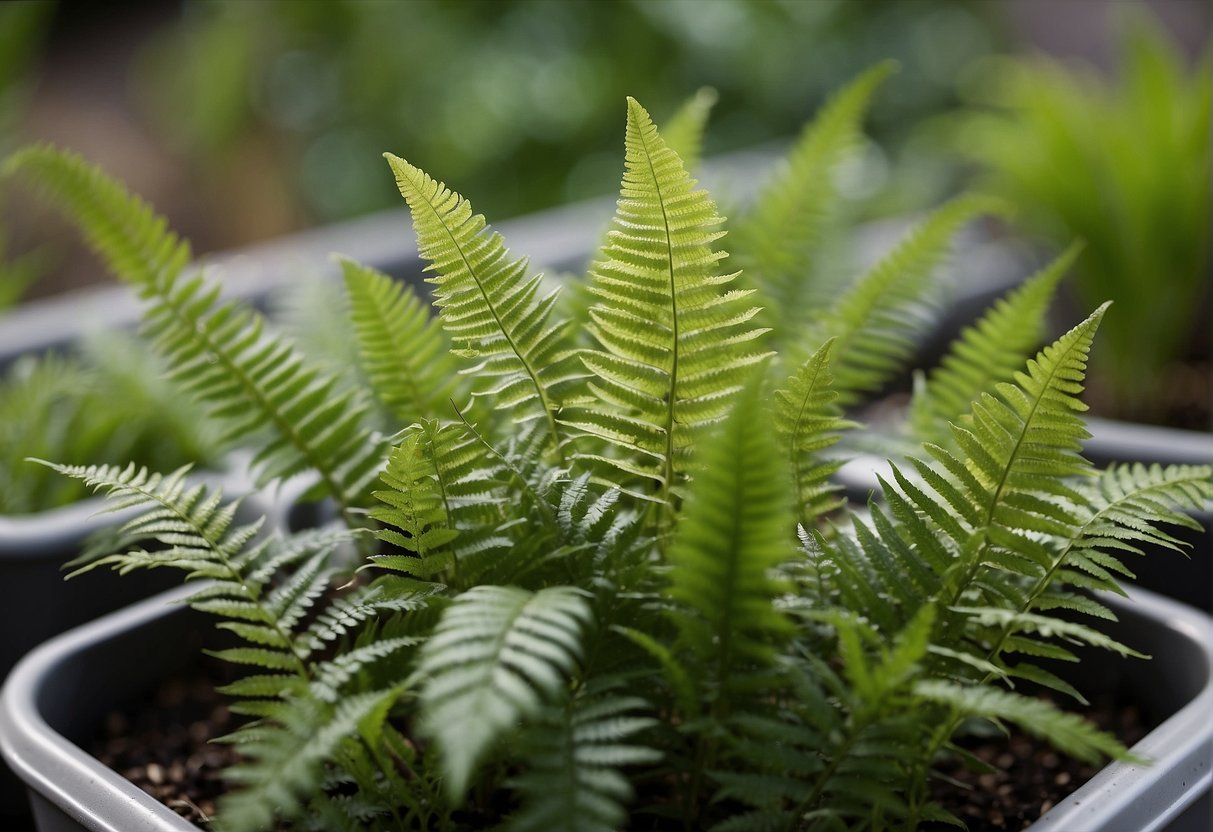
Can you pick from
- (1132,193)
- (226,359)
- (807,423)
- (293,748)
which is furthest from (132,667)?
(1132,193)

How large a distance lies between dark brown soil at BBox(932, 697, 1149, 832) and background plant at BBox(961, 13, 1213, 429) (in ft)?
1.95

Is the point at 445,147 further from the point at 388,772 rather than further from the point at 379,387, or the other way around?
the point at 388,772

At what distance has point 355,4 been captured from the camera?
2.43 metres

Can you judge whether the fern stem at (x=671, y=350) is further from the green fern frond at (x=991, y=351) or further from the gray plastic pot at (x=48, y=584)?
the gray plastic pot at (x=48, y=584)

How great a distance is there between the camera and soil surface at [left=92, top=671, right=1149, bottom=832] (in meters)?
0.62

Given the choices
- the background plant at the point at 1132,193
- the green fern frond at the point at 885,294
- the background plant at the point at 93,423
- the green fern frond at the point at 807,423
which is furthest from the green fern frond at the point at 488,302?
the background plant at the point at 1132,193

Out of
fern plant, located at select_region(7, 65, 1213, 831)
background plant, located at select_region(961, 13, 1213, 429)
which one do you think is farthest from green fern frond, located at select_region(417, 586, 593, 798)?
background plant, located at select_region(961, 13, 1213, 429)

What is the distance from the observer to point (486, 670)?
0.41 meters

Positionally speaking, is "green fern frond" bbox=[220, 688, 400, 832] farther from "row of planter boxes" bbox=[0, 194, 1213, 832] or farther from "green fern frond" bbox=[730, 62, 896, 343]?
"green fern frond" bbox=[730, 62, 896, 343]

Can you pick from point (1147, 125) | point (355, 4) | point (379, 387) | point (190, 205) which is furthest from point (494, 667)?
point (190, 205)

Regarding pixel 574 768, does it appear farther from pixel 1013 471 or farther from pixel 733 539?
pixel 1013 471

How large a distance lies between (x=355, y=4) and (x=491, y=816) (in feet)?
7.09

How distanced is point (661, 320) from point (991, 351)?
0.81 feet

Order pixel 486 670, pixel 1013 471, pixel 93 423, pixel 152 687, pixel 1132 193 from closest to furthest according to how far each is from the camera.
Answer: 1. pixel 486 670
2. pixel 1013 471
3. pixel 152 687
4. pixel 93 423
5. pixel 1132 193
